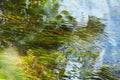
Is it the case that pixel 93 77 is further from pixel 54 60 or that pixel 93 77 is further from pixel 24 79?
pixel 24 79

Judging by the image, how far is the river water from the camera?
4.47 metres

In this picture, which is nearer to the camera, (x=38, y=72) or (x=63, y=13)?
(x=38, y=72)

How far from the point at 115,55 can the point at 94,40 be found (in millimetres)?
405

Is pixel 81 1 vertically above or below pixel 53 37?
above

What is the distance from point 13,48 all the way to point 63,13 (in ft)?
6.07

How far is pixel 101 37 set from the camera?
5535 mm

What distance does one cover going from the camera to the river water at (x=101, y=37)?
176 inches

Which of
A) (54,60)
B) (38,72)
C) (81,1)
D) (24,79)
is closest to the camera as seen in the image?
(24,79)

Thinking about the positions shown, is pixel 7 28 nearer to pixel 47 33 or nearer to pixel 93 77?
pixel 47 33

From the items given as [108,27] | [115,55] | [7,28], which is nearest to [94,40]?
[115,55]

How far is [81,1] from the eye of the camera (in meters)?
7.11

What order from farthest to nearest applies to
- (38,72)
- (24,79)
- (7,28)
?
(7,28) < (38,72) < (24,79)

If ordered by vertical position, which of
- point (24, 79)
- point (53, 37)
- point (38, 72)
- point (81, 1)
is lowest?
point (24, 79)

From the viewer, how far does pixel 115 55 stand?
200 inches
